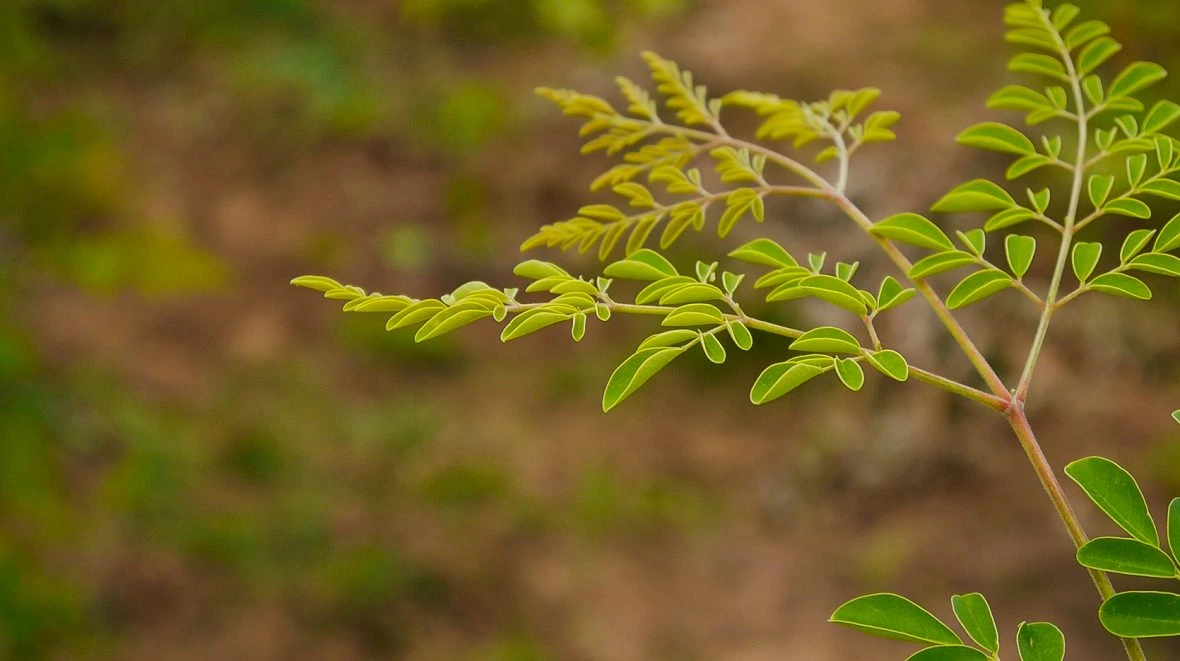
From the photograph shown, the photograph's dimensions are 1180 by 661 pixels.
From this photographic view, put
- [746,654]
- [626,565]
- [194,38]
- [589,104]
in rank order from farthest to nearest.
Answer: [194,38], [626,565], [746,654], [589,104]

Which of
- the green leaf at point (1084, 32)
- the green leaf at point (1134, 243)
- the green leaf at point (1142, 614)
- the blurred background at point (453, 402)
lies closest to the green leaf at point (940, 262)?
the green leaf at point (1134, 243)

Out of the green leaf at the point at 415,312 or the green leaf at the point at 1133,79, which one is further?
the green leaf at the point at 1133,79

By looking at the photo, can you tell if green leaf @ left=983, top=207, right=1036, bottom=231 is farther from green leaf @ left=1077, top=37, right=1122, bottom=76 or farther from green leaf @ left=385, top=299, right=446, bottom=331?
green leaf @ left=385, top=299, right=446, bottom=331

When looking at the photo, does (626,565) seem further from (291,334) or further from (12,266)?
(12,266)

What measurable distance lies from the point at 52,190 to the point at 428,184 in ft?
4.18

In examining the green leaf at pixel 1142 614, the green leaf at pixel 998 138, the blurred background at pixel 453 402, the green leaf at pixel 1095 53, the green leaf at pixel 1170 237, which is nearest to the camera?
the green leaf at pixel 1142 614

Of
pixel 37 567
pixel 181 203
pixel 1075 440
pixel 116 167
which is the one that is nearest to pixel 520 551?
pixel 37 567

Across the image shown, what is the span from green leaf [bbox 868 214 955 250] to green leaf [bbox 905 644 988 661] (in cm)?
24

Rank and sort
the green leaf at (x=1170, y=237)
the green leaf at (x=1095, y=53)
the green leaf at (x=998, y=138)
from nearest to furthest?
the green leaf at (x=1170, y=237) < the green leaf at (x=998, y=138) < the green leaf at (x=1095, y=53)

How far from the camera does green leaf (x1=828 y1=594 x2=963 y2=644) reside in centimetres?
62

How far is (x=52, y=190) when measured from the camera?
12.7 ft

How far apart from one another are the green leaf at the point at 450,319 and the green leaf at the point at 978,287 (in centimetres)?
29

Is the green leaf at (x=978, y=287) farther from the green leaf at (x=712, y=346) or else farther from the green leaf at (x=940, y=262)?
the green leaf at (x=712, y=346)

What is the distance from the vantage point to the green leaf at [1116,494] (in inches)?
24.9
